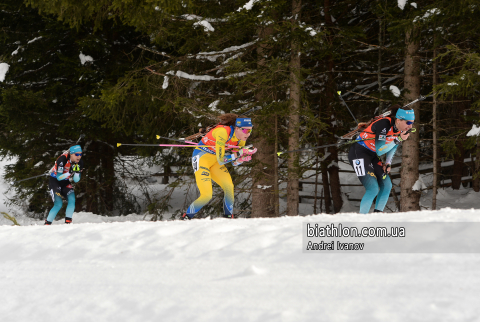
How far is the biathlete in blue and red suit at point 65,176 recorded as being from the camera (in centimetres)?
916

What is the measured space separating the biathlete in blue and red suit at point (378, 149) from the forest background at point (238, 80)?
2.20 meters

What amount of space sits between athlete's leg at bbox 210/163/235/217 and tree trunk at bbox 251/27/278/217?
3389 mm

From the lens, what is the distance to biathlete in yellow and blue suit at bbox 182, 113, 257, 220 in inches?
→ 262

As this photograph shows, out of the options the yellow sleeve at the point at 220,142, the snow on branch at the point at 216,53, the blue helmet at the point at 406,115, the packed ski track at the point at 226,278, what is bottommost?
the packed ski track at the point at 226,278

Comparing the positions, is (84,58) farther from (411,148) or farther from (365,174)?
(365,174)

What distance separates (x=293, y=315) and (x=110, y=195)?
13652 mm

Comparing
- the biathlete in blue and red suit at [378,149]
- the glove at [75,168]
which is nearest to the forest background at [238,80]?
the glove at [75,168]

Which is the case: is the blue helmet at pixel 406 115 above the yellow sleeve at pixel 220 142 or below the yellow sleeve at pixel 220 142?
above

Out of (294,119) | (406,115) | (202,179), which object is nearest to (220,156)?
Result: (202,179)

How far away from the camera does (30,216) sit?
1645 cm

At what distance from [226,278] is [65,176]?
6.95 metres

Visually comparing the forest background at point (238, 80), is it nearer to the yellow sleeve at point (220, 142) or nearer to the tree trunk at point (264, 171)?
the tree trunk at point (264, 171)

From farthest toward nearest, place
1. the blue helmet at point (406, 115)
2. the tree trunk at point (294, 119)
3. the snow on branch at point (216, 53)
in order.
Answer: the snow on branch at point (216, 53), the tree trunk at point (294, 119), the blue helmet at point (406, 115)

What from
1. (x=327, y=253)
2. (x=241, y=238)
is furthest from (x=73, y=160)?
(x=327, y=253)
